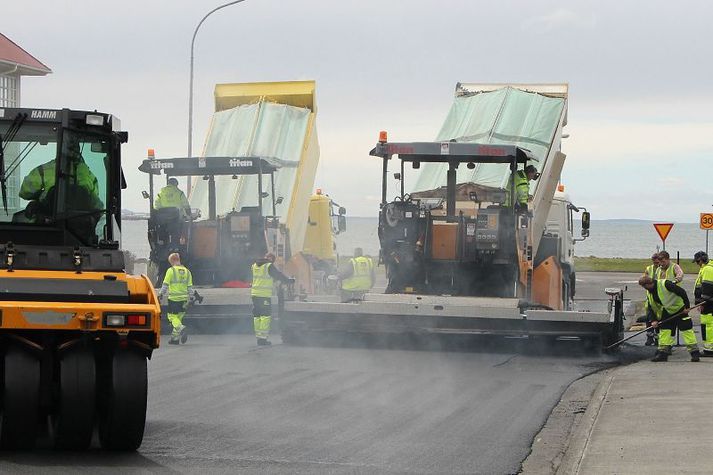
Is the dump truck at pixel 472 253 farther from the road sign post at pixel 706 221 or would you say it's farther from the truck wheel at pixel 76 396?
the road sign post at pixel 706 221

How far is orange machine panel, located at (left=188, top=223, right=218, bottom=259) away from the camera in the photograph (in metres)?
23.0

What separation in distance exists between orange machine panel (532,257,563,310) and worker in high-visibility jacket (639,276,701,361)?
2017mm

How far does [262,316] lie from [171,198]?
3666mm

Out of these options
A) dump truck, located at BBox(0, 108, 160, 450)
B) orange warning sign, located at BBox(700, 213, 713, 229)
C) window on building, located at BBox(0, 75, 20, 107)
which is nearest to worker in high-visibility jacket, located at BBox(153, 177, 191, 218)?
dump truck, located at BBox(0, 108, 160, 450)

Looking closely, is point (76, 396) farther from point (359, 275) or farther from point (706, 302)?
point (359, 275)

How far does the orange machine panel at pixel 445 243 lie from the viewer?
1939cm

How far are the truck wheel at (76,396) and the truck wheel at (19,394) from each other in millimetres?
176

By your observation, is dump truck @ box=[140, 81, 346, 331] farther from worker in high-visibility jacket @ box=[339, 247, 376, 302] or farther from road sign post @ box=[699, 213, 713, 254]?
road sign post @ box=[699, 213, 713, 254]

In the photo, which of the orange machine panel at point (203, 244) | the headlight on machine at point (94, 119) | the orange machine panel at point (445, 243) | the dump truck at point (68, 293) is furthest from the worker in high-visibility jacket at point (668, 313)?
the headlight on machine at point (94, 119)

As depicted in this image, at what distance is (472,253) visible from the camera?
19.2 m

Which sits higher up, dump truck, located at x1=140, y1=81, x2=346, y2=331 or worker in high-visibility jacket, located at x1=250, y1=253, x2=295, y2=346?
dump truck, located at x1=140, y1=81, x2=346, y2=331

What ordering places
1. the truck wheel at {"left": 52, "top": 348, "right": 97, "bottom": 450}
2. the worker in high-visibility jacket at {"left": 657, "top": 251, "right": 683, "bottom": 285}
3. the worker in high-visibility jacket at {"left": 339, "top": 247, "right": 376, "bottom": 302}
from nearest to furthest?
the truck wheel at {"left": 52, "top": 348, "right": 97, "bottom": 450} → the worker in high-visibility jacket at {"left": 657, "top": 251, "right": 683, "bottom": 285} → the worker in high-visibility jacket at {"left": 339, "top": 247, "right": 376, "bottom": 302}

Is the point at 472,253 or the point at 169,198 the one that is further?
the point at 169,198

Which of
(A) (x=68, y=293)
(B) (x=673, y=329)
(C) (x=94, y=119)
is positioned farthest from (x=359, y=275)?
(A) (x=68, y=293)
